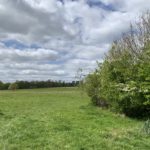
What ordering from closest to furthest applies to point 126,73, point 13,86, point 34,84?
1. point 126,73
2. point 13,86
3. point 34,84

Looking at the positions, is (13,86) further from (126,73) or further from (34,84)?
(126,73)

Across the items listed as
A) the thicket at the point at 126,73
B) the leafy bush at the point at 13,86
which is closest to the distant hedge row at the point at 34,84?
the leafy bush at the point at 13,86

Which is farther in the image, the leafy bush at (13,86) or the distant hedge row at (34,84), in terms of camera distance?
the distant hedge row at (34,84)

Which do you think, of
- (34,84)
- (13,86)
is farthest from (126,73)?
(34,84)

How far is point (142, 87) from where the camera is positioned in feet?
55.4

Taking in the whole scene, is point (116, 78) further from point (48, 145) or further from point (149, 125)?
point (48, 145)

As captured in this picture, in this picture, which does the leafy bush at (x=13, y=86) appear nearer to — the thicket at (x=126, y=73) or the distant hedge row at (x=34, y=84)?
the distant hedge row at (x=34, y=84)

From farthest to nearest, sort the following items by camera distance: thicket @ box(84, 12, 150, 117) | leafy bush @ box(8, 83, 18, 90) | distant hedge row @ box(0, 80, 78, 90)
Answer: distant hedge row @ box(0, 80, 78, 90)
leafy bush @ box(8, 83, 18, 90)
thicket @ box(84, 12, 150, 117)

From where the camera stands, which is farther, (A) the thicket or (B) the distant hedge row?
(B) the distant hedge row

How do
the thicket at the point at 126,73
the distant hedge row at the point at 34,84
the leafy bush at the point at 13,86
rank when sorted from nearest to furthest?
1. the thicket at the point at 126,73
2. the leafy bush at the point at 13,86
3. the distant hedge row at the point at 34,84

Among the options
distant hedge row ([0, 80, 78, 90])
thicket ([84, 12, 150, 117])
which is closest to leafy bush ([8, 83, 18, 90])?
distant hedge row ([0, 80, 78, 90])

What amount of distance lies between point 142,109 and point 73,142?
13.2 meters

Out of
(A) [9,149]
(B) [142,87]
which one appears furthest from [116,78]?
(A) [9,149]

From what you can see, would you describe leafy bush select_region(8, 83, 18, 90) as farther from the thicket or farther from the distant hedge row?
the thicket
